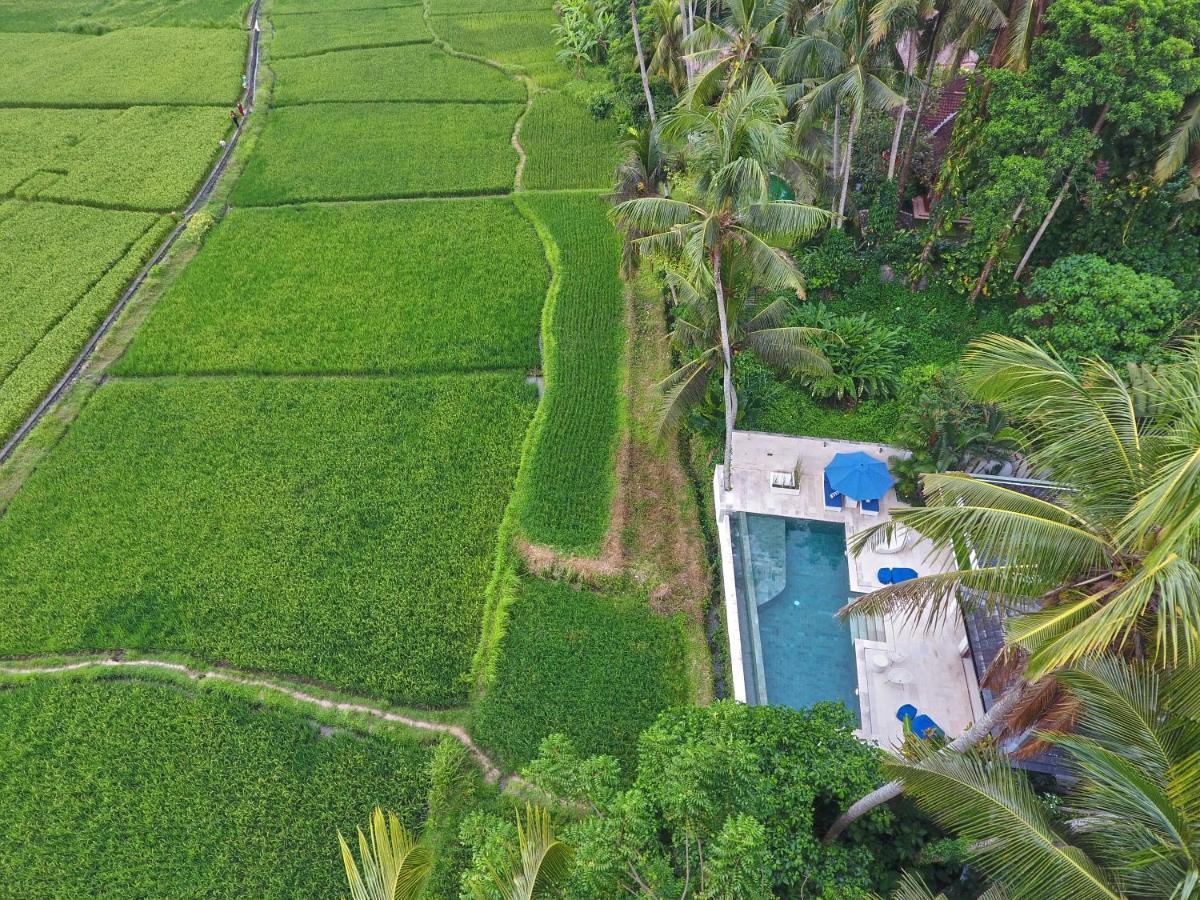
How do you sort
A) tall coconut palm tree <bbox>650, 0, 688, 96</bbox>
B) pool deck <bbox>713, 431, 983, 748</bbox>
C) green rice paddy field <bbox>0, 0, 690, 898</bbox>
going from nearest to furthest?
pool deck <bbox>713, 431, 983, 748</bbox>
green rice paddy field <bbox>0, 0, 690, 898</bbox>
tall coconut palm tree <bbox>650, 0, 688, 96</bbox>

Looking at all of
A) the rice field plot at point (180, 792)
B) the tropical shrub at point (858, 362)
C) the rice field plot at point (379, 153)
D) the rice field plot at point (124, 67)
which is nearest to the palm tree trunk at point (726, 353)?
the tropical shrub at point (858, 362)

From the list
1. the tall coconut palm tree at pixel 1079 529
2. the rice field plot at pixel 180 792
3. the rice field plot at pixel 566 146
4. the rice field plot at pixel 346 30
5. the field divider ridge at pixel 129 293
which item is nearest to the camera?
the tall coconut palm tree at pixel 1079 529

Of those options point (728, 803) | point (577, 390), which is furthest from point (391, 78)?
point (728, 803)

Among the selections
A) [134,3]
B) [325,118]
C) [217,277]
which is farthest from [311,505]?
[134,3]

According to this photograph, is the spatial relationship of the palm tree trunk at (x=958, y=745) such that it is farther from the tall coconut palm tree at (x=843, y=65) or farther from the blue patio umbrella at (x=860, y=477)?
the tall coconut palm tree at (x=843, y=65)

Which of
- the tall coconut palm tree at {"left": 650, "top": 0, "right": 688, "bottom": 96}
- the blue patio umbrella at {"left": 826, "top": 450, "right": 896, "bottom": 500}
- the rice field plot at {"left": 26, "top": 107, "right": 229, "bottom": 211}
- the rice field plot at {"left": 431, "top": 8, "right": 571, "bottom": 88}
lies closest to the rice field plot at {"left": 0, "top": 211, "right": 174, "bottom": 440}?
the rice field plot at {"left": 26, "top": 107, "right": 229, "bottom": 211}

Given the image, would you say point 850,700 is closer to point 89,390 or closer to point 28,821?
point 28,821

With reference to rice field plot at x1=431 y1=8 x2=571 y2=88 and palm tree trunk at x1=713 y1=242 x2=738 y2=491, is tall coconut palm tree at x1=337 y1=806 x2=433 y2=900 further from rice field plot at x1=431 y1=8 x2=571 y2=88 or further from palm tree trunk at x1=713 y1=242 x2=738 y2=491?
rice field plot at x1=431 y1=8 x2=571 y2=88
